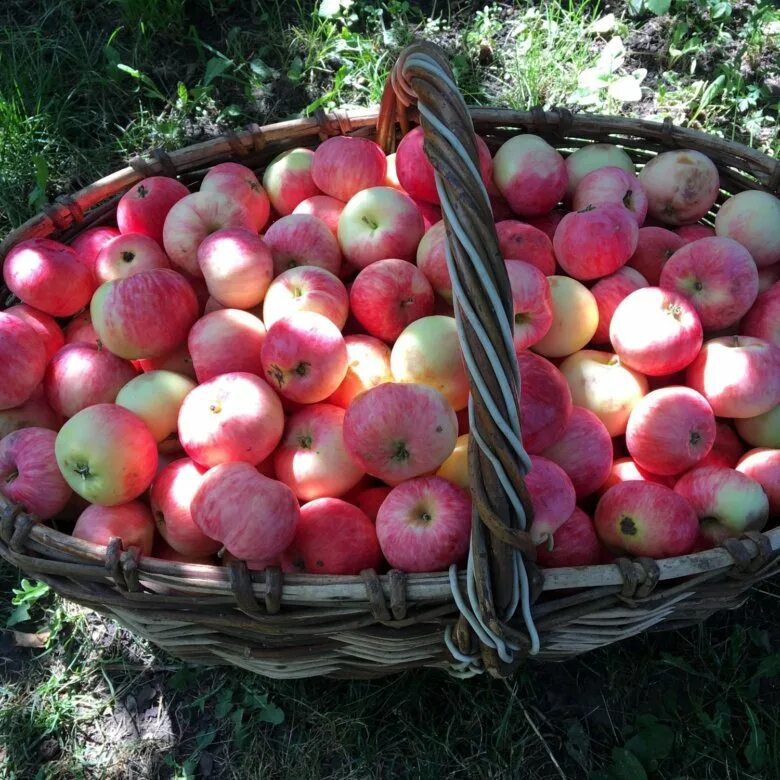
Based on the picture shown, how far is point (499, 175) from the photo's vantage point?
76.9 inches

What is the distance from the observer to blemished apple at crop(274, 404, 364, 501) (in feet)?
5.00

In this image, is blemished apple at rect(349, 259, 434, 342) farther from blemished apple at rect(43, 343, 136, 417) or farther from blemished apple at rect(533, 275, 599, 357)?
blemished apple at rect(43, 343, 136, 417)

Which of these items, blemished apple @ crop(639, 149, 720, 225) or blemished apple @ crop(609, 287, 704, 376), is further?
blemished apple @ crop(639, 149, 720, 225)

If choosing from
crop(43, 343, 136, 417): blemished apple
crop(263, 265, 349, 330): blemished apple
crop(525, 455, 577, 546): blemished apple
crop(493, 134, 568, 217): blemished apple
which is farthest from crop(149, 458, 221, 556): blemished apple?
crop(493, 134, 568, 217): blemished apple

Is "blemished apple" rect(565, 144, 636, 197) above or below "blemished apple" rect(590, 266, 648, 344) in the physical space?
above

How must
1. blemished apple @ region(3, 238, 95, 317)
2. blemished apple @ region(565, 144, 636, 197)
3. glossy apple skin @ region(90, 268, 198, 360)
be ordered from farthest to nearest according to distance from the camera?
blemished apple @ region(565, 144, 636, 197) < blemished apple @ region(3, 238, 95, 317) < glossy apple skin @ region(90, 268, 198, 360)

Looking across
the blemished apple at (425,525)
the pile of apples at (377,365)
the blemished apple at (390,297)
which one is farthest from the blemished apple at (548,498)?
the blemished apple at (390,297)

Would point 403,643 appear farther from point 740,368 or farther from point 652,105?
point 652,105

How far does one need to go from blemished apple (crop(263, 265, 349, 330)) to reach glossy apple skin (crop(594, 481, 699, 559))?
712mm

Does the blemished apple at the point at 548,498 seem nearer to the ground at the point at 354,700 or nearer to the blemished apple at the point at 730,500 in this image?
the blemished apple at the point at 730,500

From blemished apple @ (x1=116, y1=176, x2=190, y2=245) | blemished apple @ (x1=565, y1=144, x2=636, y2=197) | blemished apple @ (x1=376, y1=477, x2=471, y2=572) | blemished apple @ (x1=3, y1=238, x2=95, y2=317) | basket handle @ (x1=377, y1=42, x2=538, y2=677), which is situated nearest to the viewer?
basket handle @ (x1=377, y1=42, x2=538, y2=677)

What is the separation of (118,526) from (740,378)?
130 cm

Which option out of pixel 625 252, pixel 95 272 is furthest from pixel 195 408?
pixel 625 252

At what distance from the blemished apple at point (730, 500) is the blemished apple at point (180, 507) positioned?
0.94 metres
